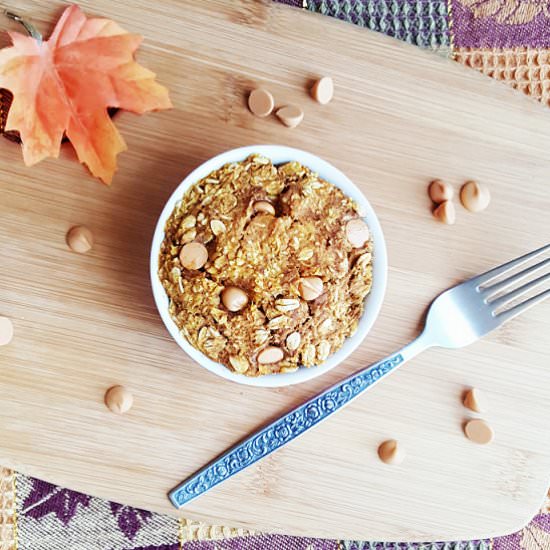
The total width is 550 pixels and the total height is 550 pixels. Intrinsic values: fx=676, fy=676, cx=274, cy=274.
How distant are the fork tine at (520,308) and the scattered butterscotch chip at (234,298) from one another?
17.1 inches

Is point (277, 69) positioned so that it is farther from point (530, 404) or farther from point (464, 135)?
point (530, 404)

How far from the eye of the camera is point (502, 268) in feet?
3.51

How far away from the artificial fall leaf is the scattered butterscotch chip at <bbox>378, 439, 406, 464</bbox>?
1.97 ft

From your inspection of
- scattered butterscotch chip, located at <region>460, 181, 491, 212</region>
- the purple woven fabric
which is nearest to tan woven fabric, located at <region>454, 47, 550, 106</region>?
the purple woven fabric

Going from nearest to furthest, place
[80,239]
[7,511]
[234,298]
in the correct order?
[234,298] → [80,239] → [7,511]

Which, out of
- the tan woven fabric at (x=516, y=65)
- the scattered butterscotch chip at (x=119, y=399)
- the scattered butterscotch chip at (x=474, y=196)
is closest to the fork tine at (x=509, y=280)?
the scattered butterscotch chip at (x=474, y=196)

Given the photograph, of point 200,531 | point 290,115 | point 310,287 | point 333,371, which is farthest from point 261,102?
point 200,531

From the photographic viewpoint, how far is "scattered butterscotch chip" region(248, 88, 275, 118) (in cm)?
104

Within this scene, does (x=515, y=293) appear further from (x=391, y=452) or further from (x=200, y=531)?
(x=200, y=531)

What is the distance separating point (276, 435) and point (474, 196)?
49cm

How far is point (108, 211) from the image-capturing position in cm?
105

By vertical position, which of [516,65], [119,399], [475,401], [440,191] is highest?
[516,65]

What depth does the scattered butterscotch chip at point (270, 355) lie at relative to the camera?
0.93m

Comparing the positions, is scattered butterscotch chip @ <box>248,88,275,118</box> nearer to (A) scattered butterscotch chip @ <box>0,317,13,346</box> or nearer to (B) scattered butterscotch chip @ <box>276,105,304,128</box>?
(B) scattered butterscotch chip @ <box>276,105,304,128</box>
